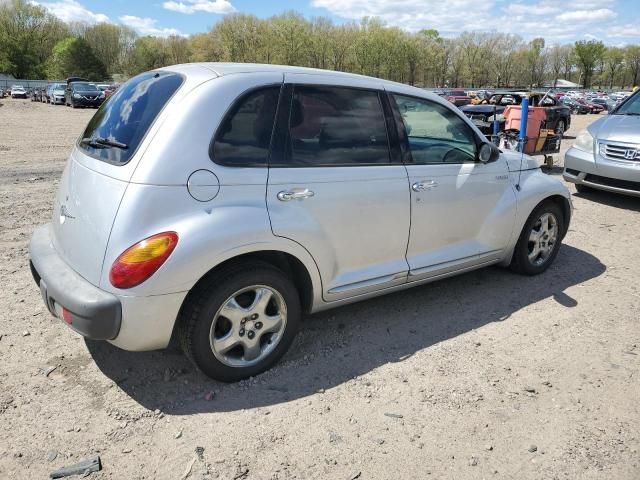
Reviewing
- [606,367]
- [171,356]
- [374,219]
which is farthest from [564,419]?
[171,356]

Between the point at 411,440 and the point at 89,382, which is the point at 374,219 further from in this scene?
the point at 89,382

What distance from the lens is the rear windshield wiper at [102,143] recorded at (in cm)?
288

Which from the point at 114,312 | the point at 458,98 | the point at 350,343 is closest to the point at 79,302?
the point at 114,312

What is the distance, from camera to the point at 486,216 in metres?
4.15

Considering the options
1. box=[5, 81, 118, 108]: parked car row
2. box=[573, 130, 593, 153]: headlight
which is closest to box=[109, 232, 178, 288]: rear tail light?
box=[573, 130, 593, 153]: headlight

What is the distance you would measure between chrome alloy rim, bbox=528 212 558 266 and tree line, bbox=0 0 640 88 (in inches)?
3312

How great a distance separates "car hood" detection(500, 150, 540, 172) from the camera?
4325 mm

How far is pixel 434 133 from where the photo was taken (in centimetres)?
397

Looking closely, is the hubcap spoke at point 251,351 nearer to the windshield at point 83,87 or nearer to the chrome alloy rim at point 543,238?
the chrome alloy rim at point 543,238

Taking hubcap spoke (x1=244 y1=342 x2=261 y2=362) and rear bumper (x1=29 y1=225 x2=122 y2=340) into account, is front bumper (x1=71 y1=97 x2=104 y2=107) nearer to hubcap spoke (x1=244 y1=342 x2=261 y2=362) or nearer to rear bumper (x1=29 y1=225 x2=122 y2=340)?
rear bumper (x1=29 y1=225 x2=122 y2=340)

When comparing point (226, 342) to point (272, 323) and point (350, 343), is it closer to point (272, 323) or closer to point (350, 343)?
point (272, 323)

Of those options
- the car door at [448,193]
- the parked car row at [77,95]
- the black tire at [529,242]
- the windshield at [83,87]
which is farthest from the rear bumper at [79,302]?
the windshield at [83,87]

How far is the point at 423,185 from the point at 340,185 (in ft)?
2.45

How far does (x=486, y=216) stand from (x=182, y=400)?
272cm
